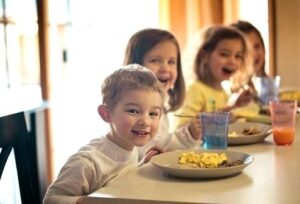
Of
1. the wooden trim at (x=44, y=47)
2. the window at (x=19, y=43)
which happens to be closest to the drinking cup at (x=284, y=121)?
the wooden trim at (x=44, y=47)

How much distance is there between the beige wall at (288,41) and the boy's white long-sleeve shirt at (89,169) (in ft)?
9.98

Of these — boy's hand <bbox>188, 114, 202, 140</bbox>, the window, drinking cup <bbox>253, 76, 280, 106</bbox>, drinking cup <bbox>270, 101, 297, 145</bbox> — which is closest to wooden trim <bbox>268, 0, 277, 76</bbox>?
the window

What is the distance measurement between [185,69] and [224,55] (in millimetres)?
211

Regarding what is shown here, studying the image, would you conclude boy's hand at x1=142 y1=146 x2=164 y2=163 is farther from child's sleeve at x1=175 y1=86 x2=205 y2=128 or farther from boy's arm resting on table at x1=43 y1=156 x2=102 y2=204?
child's sleeve at x1=175 y1=86 x2=205 y2=128

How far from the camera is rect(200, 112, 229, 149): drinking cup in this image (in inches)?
54.3

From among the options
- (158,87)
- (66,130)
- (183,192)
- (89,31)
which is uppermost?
(89,31)

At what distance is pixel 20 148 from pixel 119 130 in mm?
296

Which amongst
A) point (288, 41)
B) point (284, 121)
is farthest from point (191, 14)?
point (284, 121)

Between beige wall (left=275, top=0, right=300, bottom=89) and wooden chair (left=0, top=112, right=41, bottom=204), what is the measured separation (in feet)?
10.3

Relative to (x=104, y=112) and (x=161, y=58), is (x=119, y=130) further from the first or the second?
(x=161, y=58)

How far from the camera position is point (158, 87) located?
144cm

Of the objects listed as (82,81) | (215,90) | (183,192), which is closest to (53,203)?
(183,192)

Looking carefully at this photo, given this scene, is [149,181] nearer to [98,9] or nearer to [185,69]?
[185,69]

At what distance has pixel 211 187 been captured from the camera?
100 centimetres
